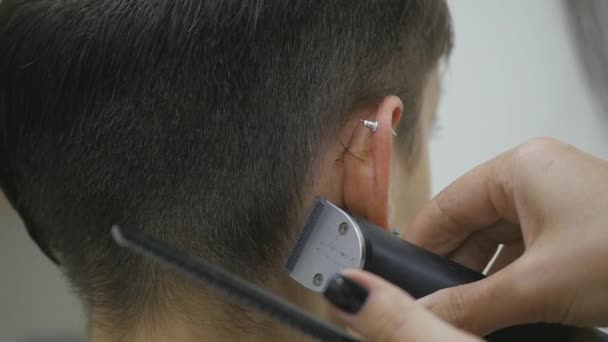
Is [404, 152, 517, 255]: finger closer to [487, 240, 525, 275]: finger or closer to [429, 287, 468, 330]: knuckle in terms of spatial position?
[487, 240, 525, 275]: finger

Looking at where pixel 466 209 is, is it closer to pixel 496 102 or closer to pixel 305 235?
pixel 305 235

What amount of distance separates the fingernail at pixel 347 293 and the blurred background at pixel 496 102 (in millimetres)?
734

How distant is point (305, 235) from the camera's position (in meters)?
0.60

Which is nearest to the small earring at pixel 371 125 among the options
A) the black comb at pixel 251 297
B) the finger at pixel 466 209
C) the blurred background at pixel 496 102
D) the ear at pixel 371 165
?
the ear at pixel 371 165

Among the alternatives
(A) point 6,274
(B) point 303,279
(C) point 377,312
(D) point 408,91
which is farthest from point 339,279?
(A) point 6,274

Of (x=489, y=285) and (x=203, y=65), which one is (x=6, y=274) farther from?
(x=489, y=285)

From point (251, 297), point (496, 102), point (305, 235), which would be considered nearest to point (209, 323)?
point (305, 235)

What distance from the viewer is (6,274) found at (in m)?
1.14

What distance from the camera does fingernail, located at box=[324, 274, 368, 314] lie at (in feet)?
1.44

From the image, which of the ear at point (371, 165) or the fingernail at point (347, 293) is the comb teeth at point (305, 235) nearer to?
the ear at point (371, 165)

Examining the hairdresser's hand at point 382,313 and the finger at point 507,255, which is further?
the finger at point 507,255

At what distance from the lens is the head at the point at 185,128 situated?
1.88 feet

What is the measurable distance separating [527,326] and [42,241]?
0.48 metres

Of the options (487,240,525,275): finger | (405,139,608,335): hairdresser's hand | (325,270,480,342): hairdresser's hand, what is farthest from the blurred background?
(325,270,480,342): hairdresser's hand
